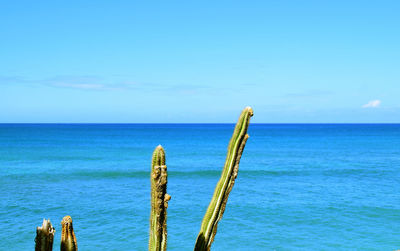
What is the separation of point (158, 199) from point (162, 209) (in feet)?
0.34

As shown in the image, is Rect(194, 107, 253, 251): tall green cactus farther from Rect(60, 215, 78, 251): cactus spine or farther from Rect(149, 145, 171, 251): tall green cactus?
Rect(60, 215, 78, 251): cactus spine

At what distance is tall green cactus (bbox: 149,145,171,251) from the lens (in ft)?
11.8

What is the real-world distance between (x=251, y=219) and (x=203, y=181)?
34.0 ft

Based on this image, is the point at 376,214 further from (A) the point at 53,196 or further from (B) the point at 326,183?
(A) the point at 53,196

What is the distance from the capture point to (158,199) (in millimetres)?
3648

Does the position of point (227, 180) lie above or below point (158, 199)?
above

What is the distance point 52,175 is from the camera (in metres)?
27.4

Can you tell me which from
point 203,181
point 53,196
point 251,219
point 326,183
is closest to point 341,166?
point 326,183

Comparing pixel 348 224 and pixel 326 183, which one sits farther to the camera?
pixel 326 183

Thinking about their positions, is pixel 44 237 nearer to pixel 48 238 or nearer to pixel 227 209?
pixel 48 238

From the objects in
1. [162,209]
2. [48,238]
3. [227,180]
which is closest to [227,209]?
[227,180]

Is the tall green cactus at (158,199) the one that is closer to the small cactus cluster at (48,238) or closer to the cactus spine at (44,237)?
the small cactus cluster at (48,238)

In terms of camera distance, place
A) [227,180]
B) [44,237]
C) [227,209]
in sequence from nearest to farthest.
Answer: [44,237]
[227,180]
[227,209]

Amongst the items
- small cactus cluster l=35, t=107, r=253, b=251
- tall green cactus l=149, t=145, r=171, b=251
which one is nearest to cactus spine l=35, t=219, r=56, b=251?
small cactus cluster l=35, t=107, r=253, b=251
